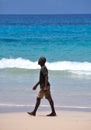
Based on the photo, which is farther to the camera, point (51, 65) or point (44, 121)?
point (51, 65)

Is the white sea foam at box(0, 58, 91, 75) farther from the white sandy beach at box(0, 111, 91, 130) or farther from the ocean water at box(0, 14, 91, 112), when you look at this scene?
the white sandy beach at box(0, 111, 91, 130)

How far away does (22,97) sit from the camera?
893cm

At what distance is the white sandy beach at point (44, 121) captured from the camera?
598cm

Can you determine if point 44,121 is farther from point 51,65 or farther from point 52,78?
point 51,65

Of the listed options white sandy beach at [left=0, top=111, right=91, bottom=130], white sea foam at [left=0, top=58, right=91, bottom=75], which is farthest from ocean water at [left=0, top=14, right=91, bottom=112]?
white sandy beach at [left=0, top=111, right=91, bottom=130]

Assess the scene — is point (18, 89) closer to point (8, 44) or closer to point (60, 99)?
point (60, 99)

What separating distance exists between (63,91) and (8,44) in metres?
15.0

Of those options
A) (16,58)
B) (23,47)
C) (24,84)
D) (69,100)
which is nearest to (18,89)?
(24,84)

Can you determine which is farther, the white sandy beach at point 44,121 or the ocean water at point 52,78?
the ocean water at point 52,78

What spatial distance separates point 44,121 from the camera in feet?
21.0

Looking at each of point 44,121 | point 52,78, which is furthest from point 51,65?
point 44,121

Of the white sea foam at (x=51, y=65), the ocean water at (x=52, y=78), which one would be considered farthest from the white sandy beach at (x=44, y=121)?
the white sea foam at (x=51, y=65)

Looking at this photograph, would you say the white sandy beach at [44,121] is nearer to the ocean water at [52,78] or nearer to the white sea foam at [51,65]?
the ocean water at [52,78]

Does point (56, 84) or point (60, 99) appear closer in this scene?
point (60, 99)
